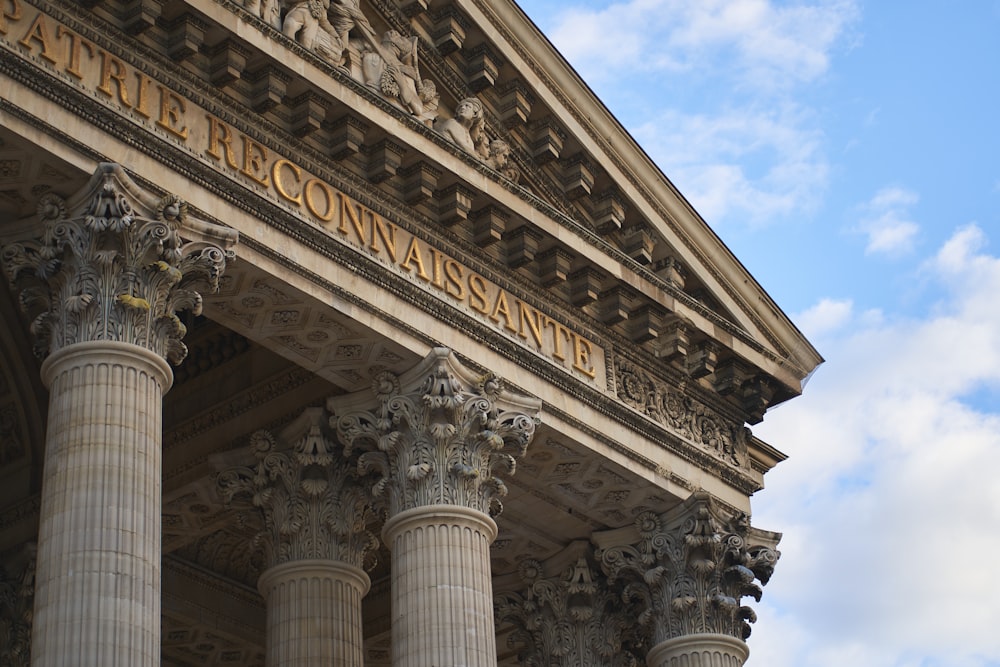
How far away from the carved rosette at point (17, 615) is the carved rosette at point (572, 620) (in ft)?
26.3

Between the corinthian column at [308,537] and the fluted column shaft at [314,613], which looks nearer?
the fluted column shaft at [314,613]

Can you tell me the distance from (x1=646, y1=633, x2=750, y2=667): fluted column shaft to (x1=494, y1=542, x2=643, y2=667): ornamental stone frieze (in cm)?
130

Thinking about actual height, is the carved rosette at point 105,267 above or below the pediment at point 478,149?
below

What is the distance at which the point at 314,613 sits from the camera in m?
27.8

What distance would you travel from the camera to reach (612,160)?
1277 inches

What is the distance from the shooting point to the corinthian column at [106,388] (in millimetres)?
21359

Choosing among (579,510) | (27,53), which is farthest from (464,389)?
(27,53)

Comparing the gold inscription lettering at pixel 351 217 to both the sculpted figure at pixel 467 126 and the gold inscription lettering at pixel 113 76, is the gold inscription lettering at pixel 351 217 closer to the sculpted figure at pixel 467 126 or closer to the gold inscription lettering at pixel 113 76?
the sculpted figure at pixel 467 126

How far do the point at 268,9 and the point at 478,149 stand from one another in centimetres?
469

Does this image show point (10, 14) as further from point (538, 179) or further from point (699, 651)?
point (699, 651)

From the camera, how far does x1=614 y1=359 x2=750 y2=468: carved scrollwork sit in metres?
31.5

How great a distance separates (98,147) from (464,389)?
21.7 ft

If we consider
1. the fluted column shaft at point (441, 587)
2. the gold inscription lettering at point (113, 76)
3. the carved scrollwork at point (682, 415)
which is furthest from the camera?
the carved scrollwork at point (682, 415)

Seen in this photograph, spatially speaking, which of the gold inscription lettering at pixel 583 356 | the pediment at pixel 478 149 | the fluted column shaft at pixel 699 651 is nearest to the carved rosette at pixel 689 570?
the fluted column shaft at pixel 699 651
